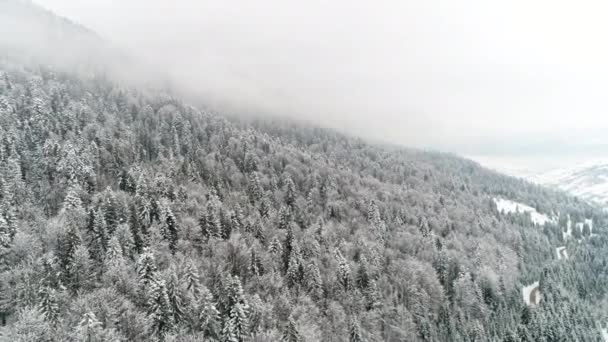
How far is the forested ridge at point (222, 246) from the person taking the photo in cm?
5250

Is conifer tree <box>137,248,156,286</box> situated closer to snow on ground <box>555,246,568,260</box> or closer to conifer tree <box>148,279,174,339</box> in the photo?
conifer tree <box>148,279,174,339</box>

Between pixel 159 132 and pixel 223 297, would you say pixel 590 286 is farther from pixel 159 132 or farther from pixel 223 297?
pixel 159 132

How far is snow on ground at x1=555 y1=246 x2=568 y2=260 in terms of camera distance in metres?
156

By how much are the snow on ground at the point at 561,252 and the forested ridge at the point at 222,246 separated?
11.2 ft

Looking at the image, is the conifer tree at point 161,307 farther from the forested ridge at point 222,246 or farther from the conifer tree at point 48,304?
the conifer tree at point 48,304

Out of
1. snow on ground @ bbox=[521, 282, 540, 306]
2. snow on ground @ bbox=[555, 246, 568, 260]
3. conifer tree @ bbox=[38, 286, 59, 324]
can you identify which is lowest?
snow on ground @ bbox=[521, 282, 540, 306]

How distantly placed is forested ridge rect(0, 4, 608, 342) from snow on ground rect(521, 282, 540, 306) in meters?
3.69

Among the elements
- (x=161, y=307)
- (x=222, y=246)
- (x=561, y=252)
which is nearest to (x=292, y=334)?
(x=161, y=307)

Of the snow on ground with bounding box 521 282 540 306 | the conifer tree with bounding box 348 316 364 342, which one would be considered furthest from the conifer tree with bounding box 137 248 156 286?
the snow on ground with bounding box 521 282 540 306

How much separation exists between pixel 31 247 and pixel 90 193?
3486cm

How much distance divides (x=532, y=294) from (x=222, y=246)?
11522 centimetres

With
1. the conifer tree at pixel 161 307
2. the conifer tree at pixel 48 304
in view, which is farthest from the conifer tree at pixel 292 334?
the conifer tree at pixel 48 304

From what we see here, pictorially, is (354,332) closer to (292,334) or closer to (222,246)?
(292,334)

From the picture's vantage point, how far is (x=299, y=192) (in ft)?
454
